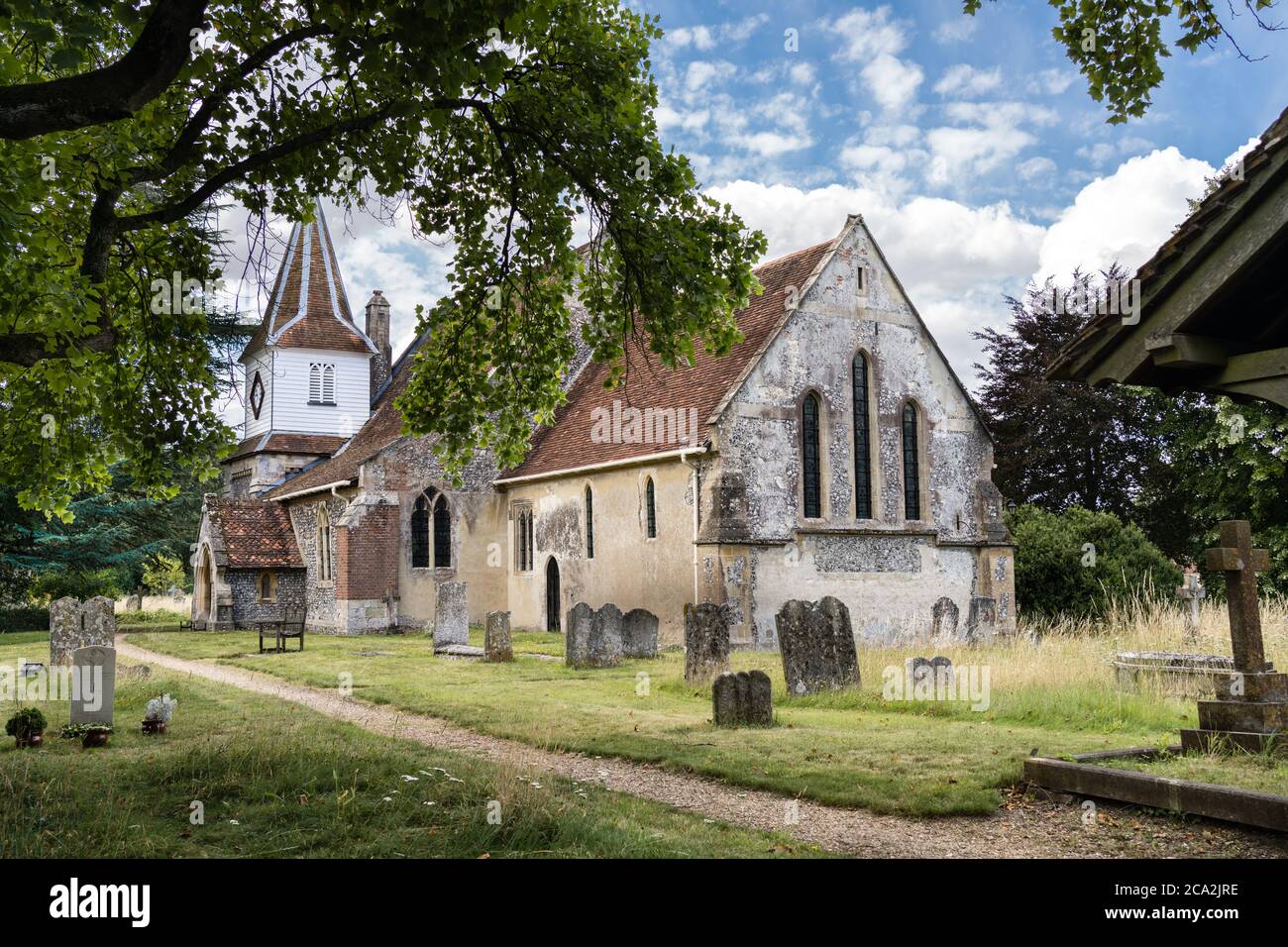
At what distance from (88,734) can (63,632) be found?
8.33 meters

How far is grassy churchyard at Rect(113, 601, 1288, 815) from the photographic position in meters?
8.33

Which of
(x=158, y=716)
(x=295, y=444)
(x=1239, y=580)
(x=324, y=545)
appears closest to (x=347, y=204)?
(x=158, y=716)

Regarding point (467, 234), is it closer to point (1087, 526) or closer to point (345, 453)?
point (1087, 526)

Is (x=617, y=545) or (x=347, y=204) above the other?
(x=347, y=204)

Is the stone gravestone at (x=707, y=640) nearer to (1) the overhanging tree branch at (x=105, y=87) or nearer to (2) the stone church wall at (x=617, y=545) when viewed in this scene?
(2) the stone church wall at (x=617, y=545)

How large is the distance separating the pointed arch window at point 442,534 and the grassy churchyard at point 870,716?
36.0 feet

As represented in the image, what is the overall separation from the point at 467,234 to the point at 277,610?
76.4 feet

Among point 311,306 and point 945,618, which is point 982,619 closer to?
point 945,618

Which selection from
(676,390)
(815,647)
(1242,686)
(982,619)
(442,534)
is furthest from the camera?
(442,534)

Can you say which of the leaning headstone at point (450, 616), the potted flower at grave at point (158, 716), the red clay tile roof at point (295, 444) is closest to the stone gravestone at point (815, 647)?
the potted flower at grave at point (158, 716)

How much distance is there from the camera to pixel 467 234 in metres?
12.0

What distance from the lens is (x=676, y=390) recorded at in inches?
1004

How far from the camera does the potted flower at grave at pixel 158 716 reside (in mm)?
11109

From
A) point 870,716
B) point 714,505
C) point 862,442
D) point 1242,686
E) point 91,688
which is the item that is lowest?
point 870,716
